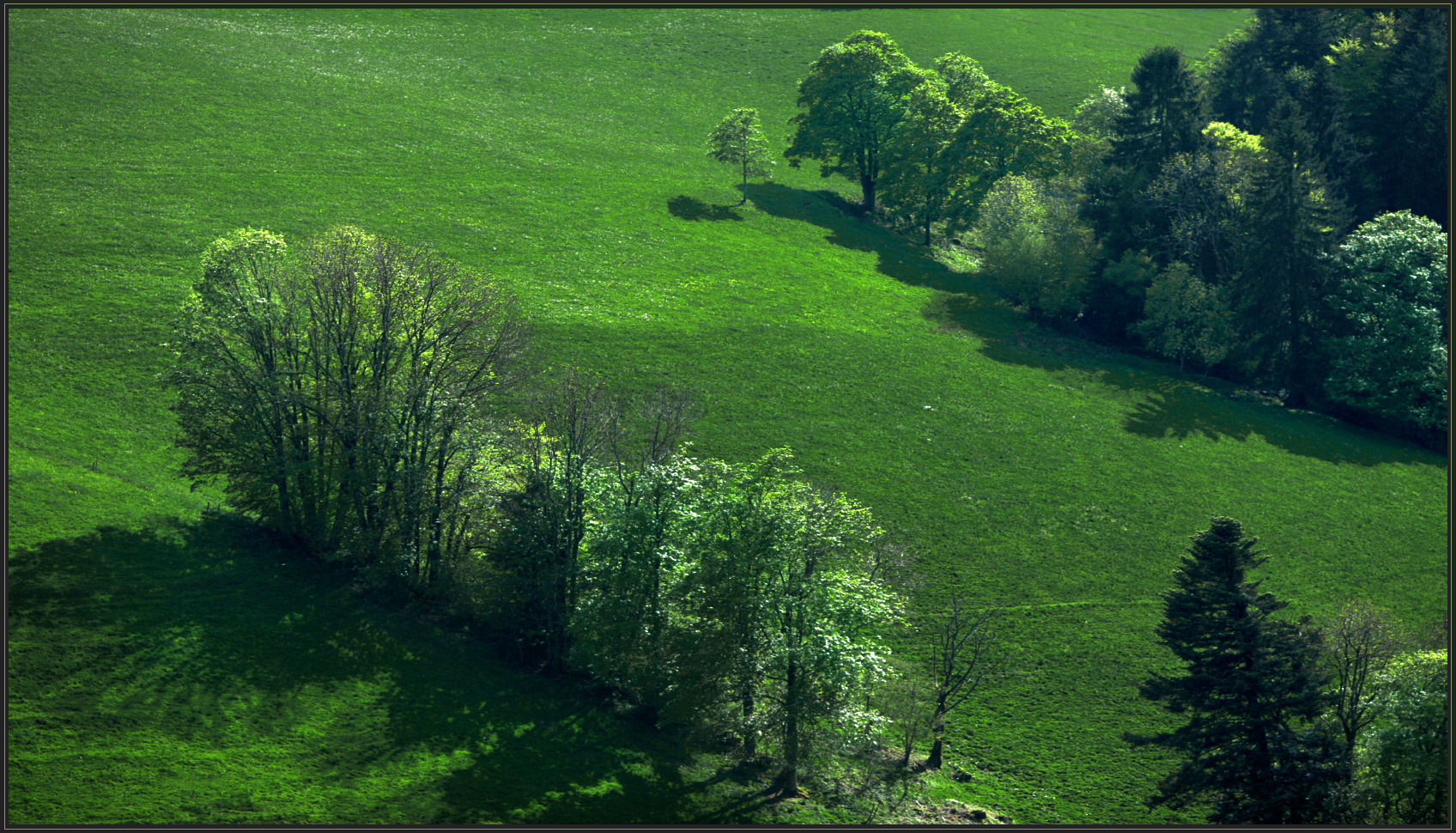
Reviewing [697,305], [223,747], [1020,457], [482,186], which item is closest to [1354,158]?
[1020,457]

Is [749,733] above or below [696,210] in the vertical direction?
below

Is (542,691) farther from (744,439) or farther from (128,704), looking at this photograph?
(744,439)

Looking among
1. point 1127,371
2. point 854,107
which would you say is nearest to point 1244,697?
point 1127,371

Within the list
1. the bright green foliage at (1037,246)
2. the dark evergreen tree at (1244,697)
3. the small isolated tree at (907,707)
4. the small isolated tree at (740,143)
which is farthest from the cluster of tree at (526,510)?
the small isolated tree at (740,143)

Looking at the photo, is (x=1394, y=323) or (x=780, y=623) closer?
(x=780, y=623)

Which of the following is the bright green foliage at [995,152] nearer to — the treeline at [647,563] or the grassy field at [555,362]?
the grassy field at [555,362]

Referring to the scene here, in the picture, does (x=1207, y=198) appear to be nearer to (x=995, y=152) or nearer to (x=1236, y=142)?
(x=1236, y=142)

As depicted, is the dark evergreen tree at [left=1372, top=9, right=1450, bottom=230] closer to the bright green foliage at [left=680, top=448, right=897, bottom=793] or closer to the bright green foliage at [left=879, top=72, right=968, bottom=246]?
the bright green foliage at [left=879, top=72, right=968, bottom=246]
